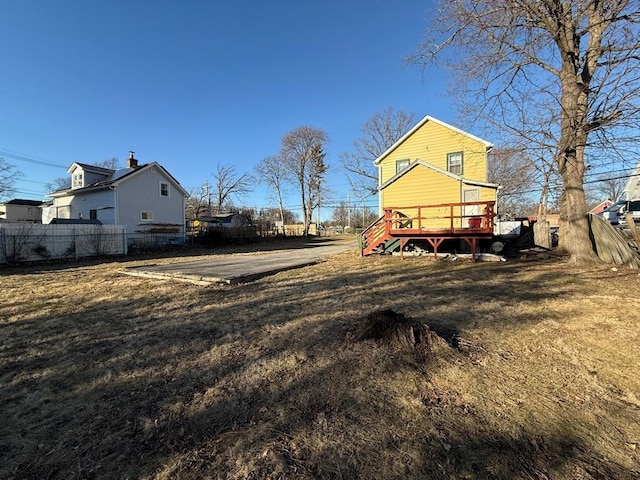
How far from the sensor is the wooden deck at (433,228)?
10.5 m

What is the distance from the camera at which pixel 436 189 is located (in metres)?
13.8

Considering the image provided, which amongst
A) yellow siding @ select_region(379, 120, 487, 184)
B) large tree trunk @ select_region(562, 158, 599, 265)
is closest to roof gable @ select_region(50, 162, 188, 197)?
yellow siding @ select_region(379, 120, 487, 184)

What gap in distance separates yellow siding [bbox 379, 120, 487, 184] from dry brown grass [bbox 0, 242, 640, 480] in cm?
1170

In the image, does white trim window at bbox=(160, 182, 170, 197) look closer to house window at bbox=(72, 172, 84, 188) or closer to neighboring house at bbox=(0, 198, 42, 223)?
house window at bbox=(72, 172, 84, 188)

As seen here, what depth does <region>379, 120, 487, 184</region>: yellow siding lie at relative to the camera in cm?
1580

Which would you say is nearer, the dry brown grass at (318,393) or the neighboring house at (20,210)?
the dry brown grass at (318,393)

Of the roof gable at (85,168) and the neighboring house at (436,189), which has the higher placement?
the roof gable at (85,168)

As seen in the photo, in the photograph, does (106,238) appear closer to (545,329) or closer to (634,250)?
(545,329)

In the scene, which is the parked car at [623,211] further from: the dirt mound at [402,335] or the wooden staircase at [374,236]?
the dirt mound at [402,335]

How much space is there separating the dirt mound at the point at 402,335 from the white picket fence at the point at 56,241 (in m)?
16.1

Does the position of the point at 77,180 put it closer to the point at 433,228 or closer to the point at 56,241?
the point at 56,241

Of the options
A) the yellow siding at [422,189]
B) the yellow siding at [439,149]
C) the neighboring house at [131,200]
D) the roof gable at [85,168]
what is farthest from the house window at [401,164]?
the roof gable at [85,168]

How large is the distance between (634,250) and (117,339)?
12.3 meters

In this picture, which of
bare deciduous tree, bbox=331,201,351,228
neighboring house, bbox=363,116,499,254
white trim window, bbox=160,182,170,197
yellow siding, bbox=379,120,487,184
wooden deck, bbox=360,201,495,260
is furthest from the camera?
bare deciduous tree, bbox=331,201,351,228
